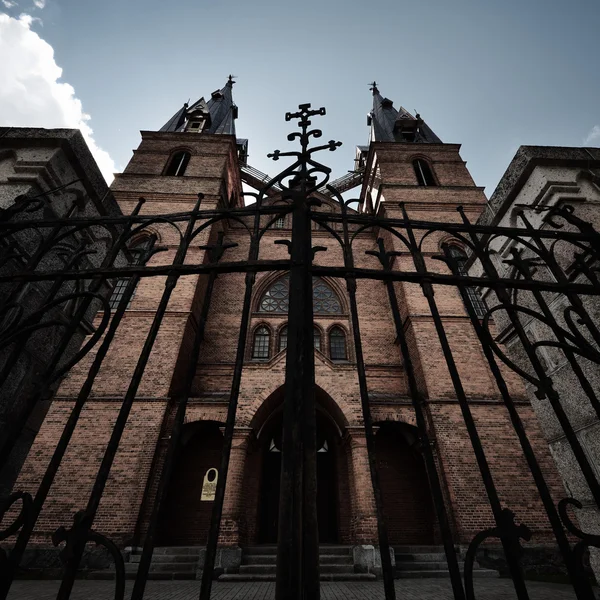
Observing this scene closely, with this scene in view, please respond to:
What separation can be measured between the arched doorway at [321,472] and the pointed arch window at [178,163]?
12.1 metres

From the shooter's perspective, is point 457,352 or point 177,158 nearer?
point 457,352

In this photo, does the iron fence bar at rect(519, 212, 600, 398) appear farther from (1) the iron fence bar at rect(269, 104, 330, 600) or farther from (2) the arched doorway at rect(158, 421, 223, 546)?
(2) the arched doorway at rect(158, 421, 223, 546)

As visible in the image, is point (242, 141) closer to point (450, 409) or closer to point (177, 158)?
point (177, 158)

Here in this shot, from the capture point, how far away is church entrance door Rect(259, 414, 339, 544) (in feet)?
31.8

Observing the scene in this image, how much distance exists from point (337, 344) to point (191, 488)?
6321 mm

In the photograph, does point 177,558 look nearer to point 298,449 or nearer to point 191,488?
point 191,488

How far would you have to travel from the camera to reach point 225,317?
12.4m

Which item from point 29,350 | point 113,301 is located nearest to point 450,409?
point 29,350

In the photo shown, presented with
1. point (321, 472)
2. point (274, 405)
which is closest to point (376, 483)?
point (274, 405)

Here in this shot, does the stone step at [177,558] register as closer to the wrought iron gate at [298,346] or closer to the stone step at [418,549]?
the stone step at [418,549]

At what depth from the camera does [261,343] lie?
1234 centimetres

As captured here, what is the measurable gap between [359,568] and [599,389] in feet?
21.6

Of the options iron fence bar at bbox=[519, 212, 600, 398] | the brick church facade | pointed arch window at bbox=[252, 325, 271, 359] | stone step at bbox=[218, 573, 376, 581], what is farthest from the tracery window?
iron fence bar at bbox=[519, 212, 600, 398]

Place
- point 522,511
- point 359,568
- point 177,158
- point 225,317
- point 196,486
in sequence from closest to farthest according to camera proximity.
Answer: point 359,568, point 522,511, point 196,486, point 225,317, point 177,158
